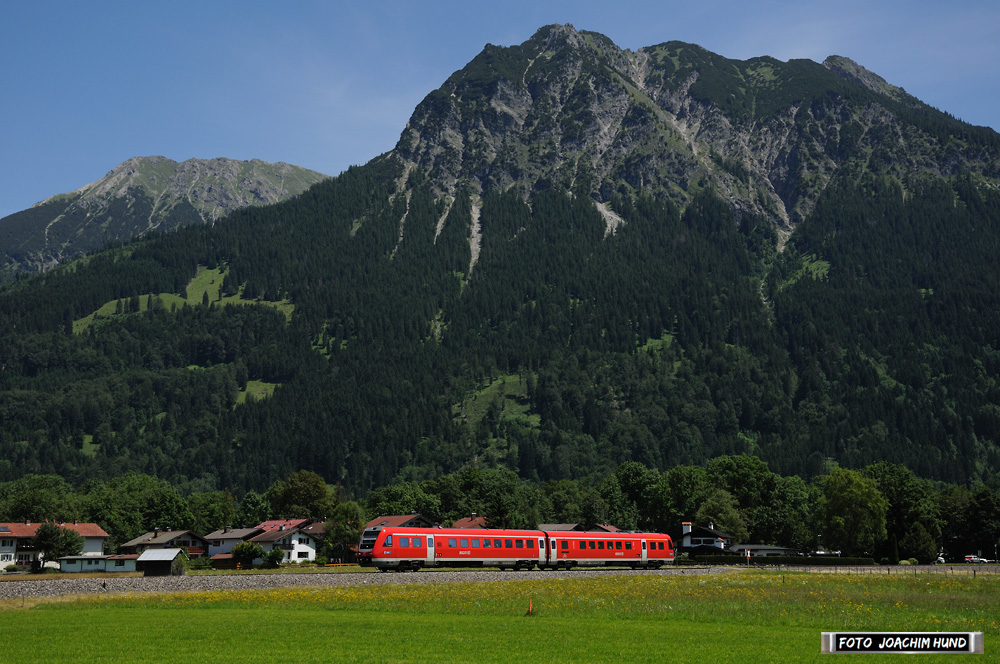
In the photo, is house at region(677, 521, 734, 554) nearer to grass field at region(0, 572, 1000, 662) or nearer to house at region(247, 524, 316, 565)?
house at region(247, 524, 316, 565)

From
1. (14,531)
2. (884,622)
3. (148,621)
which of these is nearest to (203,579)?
(148,621)

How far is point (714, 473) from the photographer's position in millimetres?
155750

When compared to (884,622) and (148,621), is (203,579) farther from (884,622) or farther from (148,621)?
(884,622)

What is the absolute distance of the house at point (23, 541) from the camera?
13638 cm

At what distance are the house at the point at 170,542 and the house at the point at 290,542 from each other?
28.5ft

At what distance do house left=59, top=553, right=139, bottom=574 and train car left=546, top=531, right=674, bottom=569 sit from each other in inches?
2687

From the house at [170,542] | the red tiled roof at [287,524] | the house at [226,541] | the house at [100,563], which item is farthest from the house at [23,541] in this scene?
the red tiled roof at [287,524]

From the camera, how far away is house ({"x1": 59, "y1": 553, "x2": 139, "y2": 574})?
122m

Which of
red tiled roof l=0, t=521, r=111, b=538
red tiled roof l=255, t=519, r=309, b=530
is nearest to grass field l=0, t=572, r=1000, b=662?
red tiled roof l=255, t=519, r=309, b=530

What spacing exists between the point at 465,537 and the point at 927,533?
73.0 meters

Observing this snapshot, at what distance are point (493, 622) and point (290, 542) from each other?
10813 centimetres

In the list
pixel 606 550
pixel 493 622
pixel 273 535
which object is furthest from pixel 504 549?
pixel 273 535

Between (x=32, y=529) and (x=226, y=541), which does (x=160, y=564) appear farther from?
(x=32, y=529)

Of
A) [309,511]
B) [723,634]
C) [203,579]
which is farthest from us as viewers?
[309,511]
